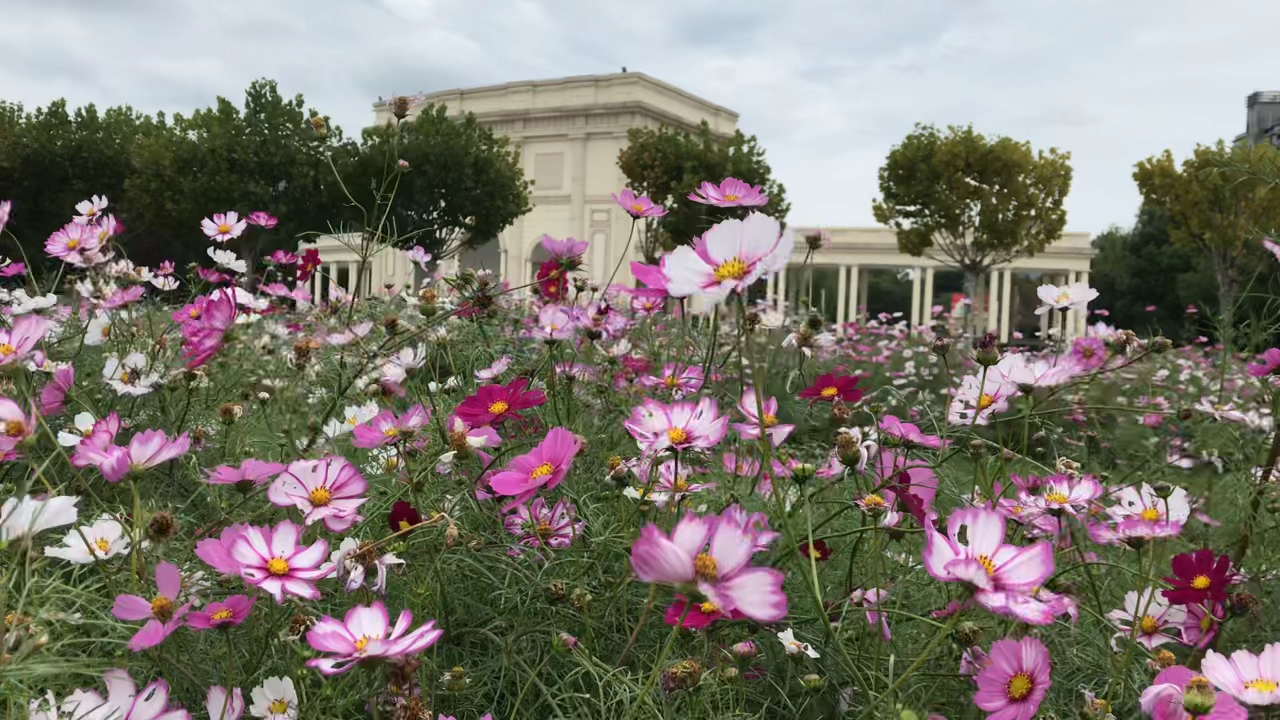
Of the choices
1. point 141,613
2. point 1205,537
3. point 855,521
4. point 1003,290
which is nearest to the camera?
point 141,613

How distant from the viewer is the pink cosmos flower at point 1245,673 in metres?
0.81

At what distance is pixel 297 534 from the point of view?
0.92 meters

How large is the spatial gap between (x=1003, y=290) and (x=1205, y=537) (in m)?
36.4

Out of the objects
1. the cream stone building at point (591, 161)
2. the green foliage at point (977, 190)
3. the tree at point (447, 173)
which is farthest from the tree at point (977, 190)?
the cream stone building at point (591, 161)

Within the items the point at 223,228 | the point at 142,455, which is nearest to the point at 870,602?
the point at 142,455

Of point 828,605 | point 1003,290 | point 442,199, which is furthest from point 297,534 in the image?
point 1003,290

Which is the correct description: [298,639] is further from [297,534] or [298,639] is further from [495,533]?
[495,533]

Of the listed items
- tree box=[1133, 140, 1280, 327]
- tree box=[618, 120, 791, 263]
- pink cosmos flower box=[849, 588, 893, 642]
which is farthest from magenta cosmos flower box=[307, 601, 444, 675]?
tree box=[618, 120, 791, 263]

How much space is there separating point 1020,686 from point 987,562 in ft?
0.42

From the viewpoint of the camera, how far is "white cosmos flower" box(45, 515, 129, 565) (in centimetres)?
96

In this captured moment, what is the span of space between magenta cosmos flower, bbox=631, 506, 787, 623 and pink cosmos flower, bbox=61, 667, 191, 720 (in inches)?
18.1

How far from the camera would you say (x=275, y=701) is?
88cm

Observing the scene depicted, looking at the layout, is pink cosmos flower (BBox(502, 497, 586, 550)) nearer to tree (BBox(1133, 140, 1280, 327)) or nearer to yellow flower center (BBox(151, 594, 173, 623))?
yellow flower center (BBox(151, 594, 173, 623))

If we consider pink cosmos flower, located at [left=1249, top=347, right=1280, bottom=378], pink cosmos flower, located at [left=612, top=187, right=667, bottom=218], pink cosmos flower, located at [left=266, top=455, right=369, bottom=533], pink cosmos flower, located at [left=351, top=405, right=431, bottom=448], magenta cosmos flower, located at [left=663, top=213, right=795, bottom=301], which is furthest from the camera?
pink cosmos flower, located at [left=612, top=187, right=667, bottom=218]
